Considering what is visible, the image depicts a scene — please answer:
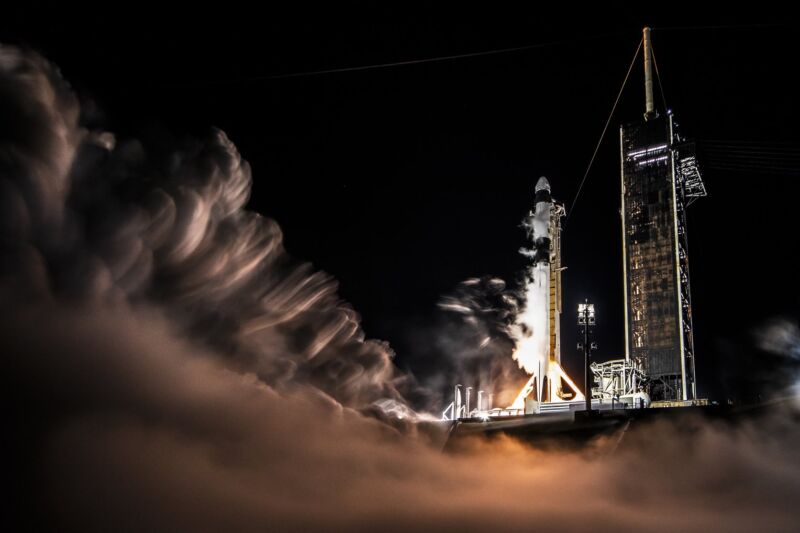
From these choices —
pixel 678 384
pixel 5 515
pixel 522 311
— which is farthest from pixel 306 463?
pixel 678 384

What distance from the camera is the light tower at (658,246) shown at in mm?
47594

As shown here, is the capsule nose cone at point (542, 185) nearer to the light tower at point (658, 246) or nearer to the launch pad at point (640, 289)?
the launch pad at point (640, 289)

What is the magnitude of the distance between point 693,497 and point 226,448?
43.0 feet

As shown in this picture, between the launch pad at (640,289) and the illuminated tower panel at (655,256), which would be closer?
the launch pad at (640,289)

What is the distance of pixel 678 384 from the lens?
4672cm

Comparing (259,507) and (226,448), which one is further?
(226,448)

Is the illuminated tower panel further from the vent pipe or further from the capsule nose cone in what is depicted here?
the capsule nose cone

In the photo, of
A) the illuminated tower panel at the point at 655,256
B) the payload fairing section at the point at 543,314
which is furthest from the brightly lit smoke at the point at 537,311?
the illuminated tower panel at the point at 655,256

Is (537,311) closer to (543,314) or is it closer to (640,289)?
(543,314)

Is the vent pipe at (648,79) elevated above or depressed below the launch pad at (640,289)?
above

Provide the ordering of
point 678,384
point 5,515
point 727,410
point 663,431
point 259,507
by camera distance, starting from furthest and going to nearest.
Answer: point 678,384 < point 727,410 < point 663,431 < point 259,507 < point 5,515

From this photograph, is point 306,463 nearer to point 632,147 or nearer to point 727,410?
point 727,410

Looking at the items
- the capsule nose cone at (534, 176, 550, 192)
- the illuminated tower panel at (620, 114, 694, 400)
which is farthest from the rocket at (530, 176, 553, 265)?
the illuminated tower panel at (620, 114, 694, 400)

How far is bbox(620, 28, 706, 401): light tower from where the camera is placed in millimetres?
47594
